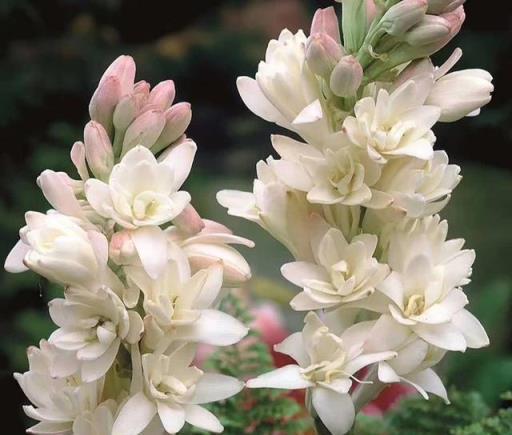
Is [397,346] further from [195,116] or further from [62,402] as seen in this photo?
[195,116]

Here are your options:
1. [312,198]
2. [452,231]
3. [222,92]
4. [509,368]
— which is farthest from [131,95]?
[222,92]

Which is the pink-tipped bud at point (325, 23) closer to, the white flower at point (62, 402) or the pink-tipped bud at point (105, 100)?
the pink-tipped bud at point (105, 100)

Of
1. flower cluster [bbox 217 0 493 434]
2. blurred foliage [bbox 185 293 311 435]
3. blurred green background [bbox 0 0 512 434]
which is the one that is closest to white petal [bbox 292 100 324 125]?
flower cluster [bbox 217 0 493 434]

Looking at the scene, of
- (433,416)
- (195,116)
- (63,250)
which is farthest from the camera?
(195,116)

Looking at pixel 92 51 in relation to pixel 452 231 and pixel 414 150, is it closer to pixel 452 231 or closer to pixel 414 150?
pixel 452 231

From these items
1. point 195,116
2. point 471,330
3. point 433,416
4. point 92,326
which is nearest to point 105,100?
point 92,326

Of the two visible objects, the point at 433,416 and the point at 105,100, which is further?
the point at 433,416
